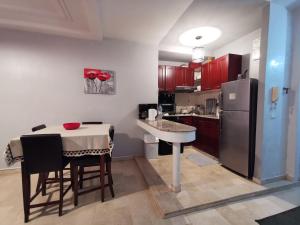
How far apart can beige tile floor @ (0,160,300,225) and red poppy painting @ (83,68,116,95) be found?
6.56 feet

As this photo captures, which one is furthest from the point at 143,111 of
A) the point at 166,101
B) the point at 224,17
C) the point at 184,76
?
the point at 224,17

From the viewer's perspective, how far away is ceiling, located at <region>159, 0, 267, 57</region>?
2.28 m

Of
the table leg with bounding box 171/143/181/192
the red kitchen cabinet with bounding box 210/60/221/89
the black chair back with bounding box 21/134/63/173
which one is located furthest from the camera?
the red kitchen cabinet with bounding box 210/60/221/89

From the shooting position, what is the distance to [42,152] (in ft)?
5.65

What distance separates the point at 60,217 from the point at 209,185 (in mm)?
2052

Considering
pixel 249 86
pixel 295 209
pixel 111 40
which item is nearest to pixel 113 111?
pixel 111 40

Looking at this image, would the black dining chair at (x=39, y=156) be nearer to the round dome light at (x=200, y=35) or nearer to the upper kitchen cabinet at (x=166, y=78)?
the round dome light at (x=200, y=35)

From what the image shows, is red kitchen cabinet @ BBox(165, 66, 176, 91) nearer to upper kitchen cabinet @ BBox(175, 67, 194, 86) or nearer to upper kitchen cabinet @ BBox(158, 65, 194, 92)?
upper kitchen cabinet @ BBox(158, 65, 194, 92)

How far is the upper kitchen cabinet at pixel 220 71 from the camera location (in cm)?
337

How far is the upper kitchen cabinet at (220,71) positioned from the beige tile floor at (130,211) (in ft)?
7.70

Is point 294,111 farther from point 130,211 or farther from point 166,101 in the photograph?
point 130,211

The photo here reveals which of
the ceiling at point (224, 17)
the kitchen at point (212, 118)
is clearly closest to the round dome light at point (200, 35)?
the kitchen at point (212, 118)

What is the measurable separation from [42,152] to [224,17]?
3397mm

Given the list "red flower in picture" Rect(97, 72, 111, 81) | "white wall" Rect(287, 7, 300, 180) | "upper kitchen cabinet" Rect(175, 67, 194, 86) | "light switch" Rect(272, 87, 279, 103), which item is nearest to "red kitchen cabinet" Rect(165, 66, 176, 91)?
"upper kitchen cabinet" Rect(175, 67, 194, 86)
